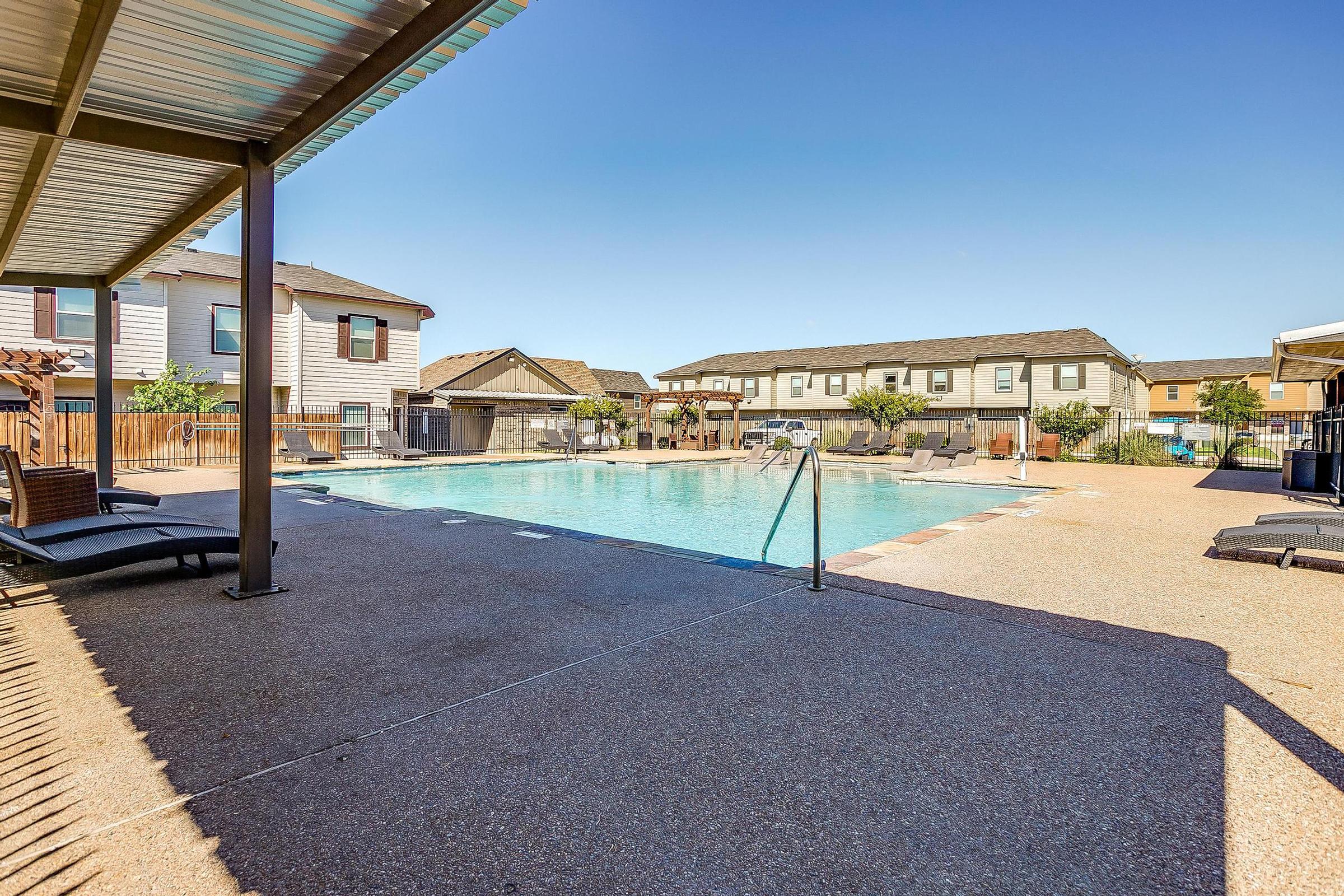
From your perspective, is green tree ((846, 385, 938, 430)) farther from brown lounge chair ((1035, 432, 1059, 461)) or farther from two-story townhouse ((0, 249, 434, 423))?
two-story townhouse ((0, 249, 434, 423))

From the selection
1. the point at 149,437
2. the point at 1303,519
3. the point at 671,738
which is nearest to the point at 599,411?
the point at 149,437

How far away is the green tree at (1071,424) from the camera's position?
21.6 m

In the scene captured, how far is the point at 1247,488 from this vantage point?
1223cm

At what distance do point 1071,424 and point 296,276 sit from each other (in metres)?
25.6

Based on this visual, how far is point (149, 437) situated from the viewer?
53.8 ft

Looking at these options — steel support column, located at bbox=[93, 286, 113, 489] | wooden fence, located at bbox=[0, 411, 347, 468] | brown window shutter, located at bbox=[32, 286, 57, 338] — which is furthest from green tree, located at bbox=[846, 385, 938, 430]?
brown window shutter, located at bbox=[32, 286, 57, 338]

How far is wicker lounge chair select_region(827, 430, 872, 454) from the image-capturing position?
23.6 m

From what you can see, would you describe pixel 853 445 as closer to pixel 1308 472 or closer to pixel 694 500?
pixel 694 500

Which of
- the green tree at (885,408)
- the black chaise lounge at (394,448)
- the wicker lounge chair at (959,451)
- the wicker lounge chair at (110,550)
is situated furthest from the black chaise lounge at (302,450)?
the green tree at (885,408)

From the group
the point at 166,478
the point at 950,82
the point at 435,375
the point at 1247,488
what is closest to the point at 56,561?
the point at 166,478

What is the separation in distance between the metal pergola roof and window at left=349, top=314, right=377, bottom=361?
51.5 ft

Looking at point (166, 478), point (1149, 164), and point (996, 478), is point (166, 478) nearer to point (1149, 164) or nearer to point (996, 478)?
point (996, 478)

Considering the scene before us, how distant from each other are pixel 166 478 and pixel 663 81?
1475cm

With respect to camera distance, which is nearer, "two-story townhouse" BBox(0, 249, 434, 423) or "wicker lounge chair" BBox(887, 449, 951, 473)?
"two-story townhouse" BBox(0, 249, 434, 423)
